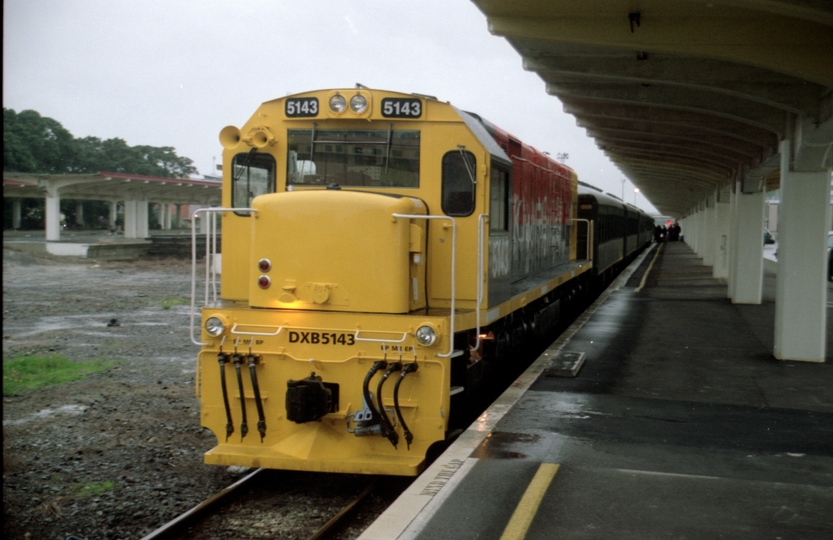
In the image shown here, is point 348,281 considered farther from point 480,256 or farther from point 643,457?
point 643,457

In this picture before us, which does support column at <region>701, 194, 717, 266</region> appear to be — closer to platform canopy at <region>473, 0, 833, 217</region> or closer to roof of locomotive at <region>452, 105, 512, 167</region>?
platform canopy at <region>473, 0, 833, 217</region>

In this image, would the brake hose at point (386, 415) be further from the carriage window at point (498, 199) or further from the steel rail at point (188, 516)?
the carriage window at point (498, 199)

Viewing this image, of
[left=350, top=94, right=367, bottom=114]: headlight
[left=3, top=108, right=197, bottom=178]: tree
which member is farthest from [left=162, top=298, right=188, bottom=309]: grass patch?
[left=350, top=94, right=367, bottom=114]: headlight

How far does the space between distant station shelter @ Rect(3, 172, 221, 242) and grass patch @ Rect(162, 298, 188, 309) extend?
32.0 feet

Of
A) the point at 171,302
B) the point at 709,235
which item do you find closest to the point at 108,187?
the point at 171,302

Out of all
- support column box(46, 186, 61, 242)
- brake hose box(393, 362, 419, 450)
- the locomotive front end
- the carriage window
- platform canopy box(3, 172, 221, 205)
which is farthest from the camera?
support column box(46, 186, 61, 242)

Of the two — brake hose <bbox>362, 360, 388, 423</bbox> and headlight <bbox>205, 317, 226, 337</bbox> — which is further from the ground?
headlight <bbox>205, 317, 226, 337</bbox>

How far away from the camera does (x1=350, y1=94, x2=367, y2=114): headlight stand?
670 centimetres

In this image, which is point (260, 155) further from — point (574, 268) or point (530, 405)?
point (574, 268)

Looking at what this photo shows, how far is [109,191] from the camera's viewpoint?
37656mm

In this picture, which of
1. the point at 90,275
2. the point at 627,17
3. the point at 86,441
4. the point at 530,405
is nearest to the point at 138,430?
the point at 86,441

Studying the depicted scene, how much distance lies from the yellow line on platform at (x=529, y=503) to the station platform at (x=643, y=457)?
14mm

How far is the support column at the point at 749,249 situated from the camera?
16.1m

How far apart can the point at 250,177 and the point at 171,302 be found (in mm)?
13706
